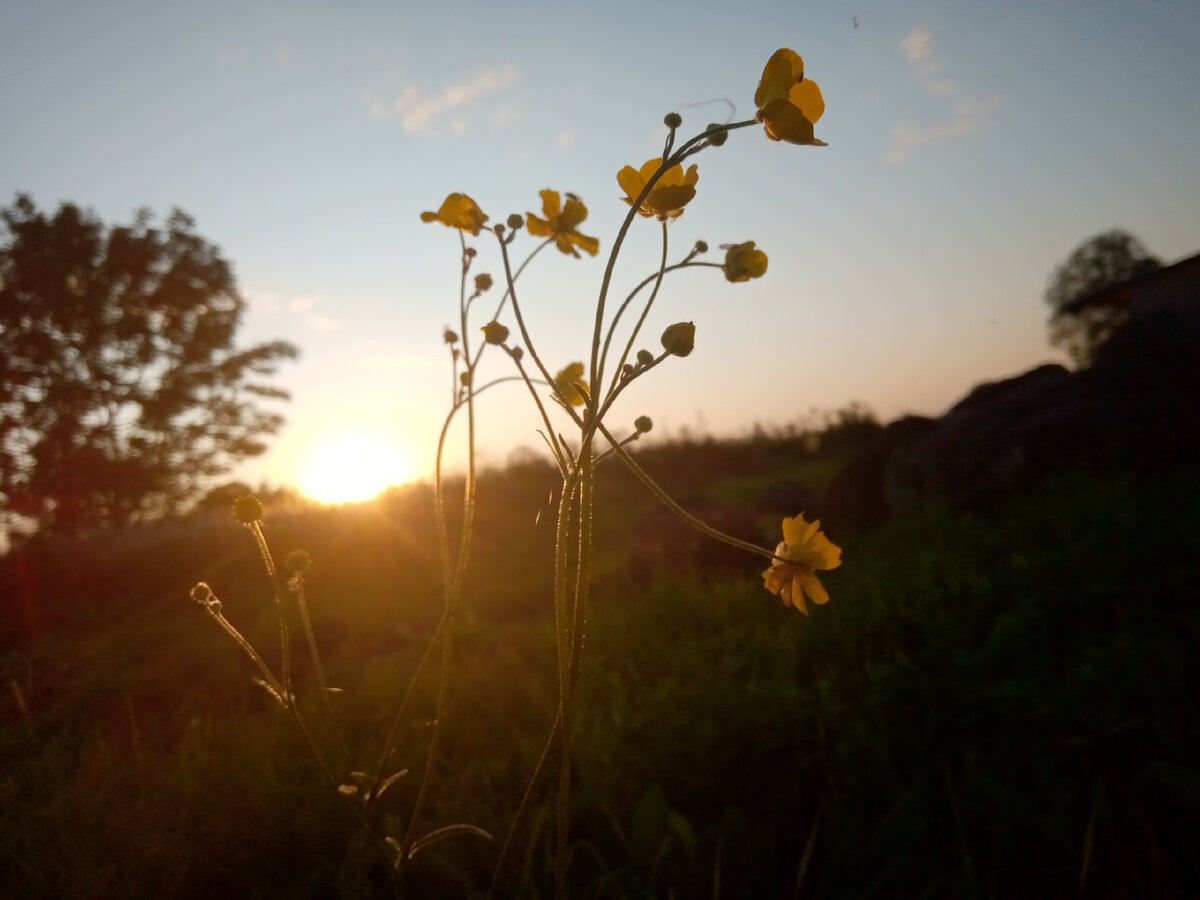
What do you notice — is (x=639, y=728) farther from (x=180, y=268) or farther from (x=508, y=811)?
(x=180, y=268)

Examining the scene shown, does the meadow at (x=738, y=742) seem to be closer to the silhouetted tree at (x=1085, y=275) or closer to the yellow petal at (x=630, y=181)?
the yellow petal at (x=630, y=181)

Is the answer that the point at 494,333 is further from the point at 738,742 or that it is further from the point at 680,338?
the point at 738,742

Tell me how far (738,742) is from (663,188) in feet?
4.99

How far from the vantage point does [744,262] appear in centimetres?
91

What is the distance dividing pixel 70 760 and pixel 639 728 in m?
1.26

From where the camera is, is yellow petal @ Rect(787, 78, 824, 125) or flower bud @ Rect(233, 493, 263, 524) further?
flower bud @ Rect(233, 493, 263, 524)

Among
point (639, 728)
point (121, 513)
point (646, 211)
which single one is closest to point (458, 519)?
point (121, 513)

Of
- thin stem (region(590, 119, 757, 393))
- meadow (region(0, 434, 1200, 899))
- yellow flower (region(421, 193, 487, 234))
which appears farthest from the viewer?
meadow (region(0, 434, 1200, 899))

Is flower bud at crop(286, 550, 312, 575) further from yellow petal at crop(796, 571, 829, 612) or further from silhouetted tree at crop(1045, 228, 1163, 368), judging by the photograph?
silhouetted tree at crop(1045, 228, 1163, 368)

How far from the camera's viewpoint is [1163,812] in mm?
1669

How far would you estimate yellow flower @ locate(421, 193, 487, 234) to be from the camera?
1.09 metres

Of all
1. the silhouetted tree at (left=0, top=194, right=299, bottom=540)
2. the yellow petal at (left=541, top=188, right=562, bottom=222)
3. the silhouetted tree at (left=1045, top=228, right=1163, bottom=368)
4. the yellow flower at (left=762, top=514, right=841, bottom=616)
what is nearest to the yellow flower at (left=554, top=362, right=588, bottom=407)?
the yellow petal at (left=541, top=188, right=562, bottom=222)

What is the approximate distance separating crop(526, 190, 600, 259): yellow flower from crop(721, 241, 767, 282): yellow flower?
30cm

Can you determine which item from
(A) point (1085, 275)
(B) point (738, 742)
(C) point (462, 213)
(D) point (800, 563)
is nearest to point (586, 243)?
(C) point (462, 213)
